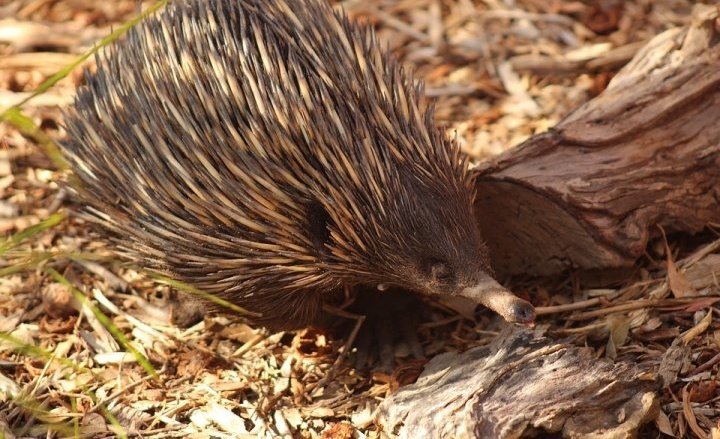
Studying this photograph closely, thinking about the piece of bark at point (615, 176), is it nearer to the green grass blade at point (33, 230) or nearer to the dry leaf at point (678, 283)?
the dry leaf at point (678, 283)

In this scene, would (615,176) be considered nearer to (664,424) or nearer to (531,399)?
(664,424)

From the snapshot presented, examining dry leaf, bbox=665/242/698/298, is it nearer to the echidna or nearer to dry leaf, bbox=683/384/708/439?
dry leaf, bbox=683/384/708/439

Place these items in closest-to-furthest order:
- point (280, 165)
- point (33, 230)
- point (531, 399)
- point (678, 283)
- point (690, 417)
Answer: point (33, 230) → point (531, 399) → point (690, 417) → point (280, 165) → point (678, 283)

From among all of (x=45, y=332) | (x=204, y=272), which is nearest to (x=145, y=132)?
(x=204, y=272)

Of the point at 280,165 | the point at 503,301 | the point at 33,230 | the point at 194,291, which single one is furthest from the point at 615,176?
the point at 33,230

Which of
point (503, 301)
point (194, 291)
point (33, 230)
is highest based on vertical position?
point (33, 230)

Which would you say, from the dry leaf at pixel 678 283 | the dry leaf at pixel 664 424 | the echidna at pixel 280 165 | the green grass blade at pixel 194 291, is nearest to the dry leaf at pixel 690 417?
the dry leaf at pixel 664 424
